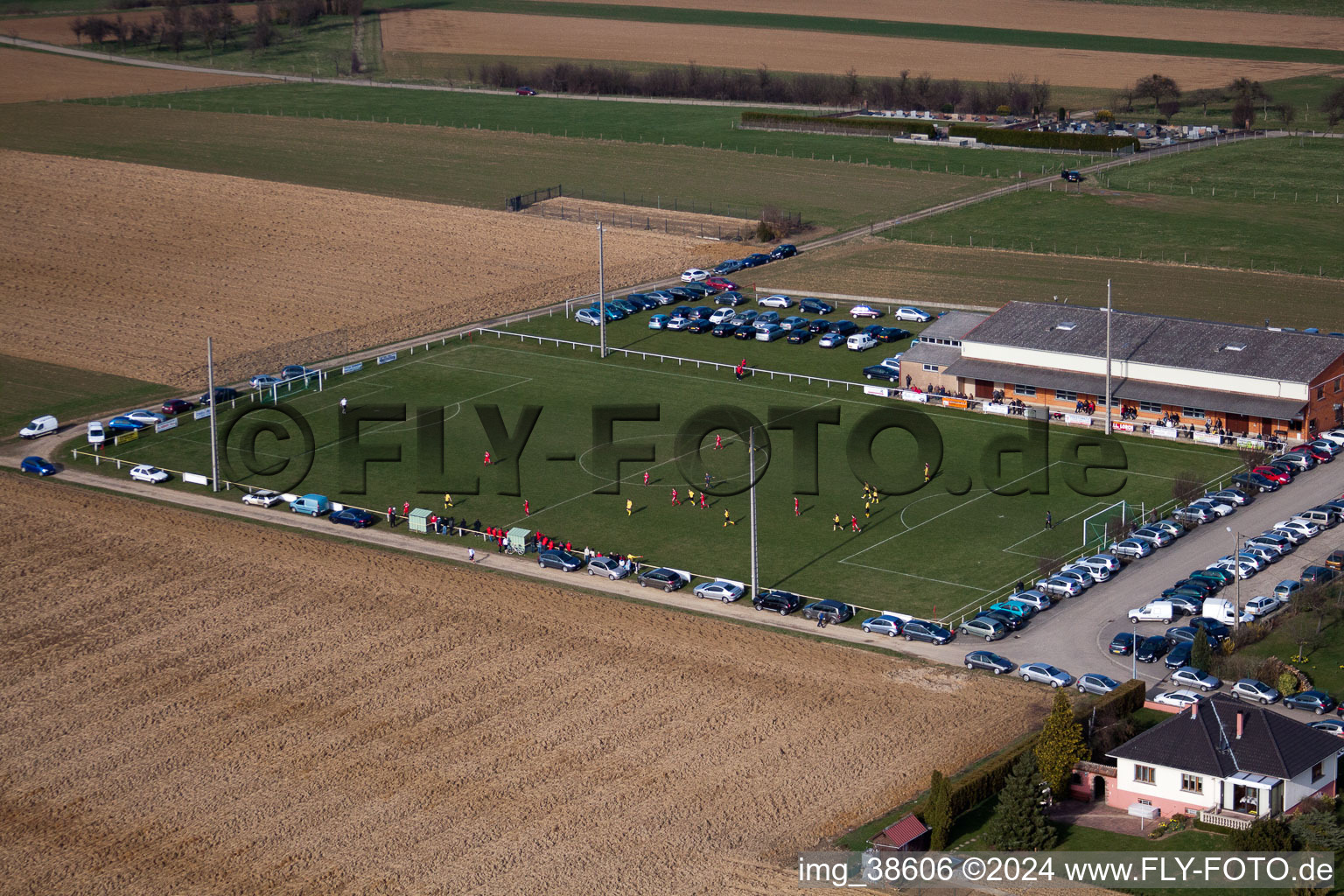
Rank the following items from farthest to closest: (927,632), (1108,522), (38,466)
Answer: (38,466)
(1108,522)
(927,632)

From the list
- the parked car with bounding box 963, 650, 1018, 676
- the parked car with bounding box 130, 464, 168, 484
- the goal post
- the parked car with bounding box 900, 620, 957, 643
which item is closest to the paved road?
the parked car with bounding box 900, 620, 957, 643

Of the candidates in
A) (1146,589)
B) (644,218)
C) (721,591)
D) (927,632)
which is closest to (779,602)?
(721,591)

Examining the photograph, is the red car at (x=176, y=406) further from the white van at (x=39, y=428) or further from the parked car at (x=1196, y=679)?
the parked car at (x=1196, y=679)

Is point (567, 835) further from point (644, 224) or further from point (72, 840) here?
point (644, 224)

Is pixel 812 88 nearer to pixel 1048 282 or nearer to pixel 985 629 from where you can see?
pixel 1048 282

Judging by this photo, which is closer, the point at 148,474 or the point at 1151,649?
the point at 1151,649

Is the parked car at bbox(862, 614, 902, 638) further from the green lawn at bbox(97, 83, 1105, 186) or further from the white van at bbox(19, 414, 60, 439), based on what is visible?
the green lawn at bbox(97, 83, 1105, 186)

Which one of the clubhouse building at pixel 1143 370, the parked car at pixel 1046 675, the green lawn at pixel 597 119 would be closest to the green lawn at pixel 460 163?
the green lawn at pixel 597 119
